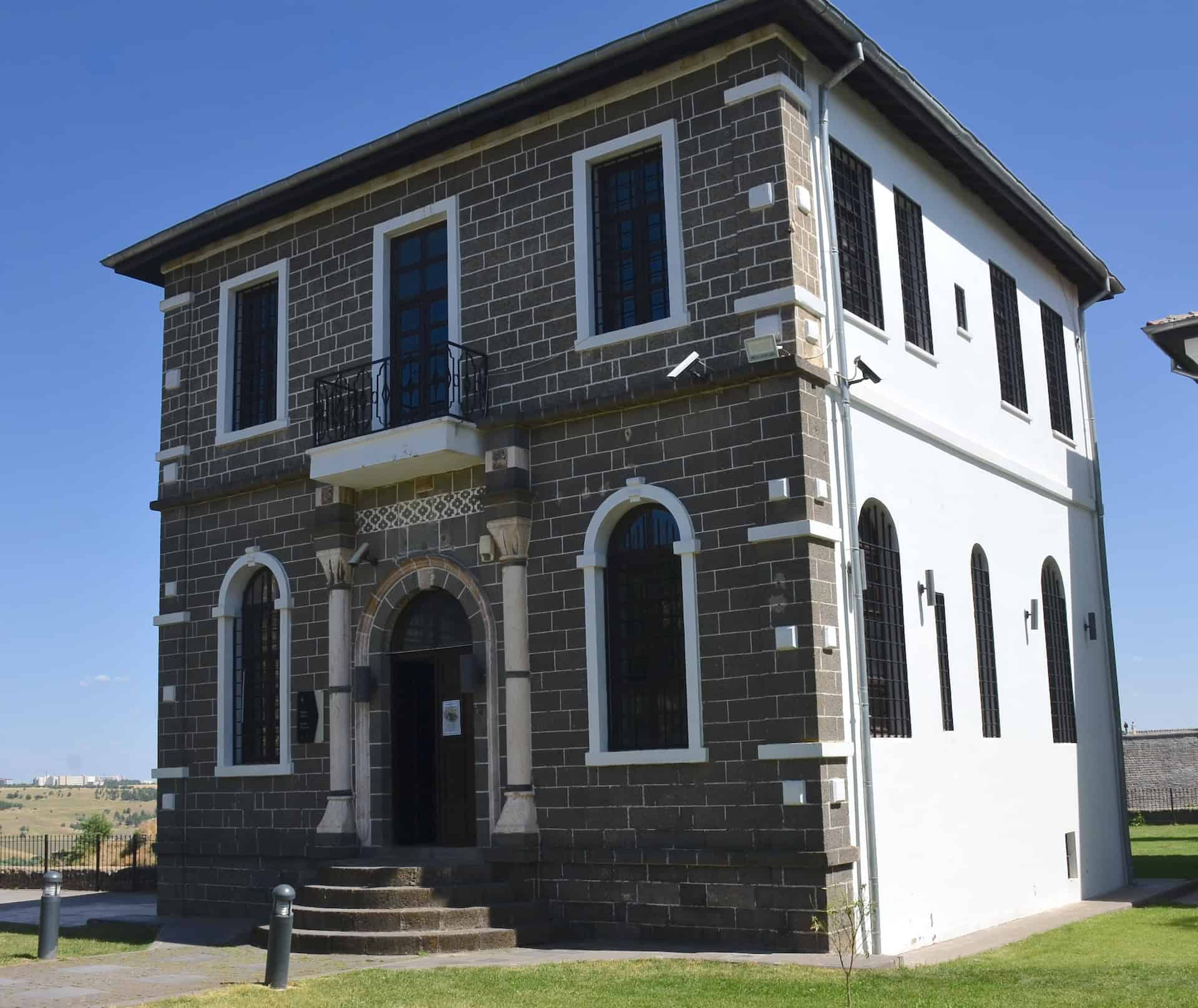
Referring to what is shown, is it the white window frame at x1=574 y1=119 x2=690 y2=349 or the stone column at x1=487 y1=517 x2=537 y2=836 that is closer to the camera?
the white window frame at x1=574 y1=119 x2=690 y2=349

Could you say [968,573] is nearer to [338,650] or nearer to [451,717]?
[451,717]

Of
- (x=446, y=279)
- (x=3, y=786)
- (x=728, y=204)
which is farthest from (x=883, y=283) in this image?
Result: (x=3, y=786)

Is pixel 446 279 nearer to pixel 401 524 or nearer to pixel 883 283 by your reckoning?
pixel 401 524

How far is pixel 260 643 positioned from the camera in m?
17.0

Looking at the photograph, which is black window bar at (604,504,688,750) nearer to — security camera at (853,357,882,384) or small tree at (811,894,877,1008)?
small tree at (811,894,877,1008)

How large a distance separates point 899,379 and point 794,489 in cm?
283

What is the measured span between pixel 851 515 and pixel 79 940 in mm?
9077

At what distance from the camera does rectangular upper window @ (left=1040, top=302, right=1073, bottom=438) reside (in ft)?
64.2

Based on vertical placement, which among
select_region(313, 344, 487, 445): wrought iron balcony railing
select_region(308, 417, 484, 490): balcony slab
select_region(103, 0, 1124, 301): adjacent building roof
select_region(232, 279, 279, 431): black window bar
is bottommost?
select_region(308, 417, 484, 490): balcony slab

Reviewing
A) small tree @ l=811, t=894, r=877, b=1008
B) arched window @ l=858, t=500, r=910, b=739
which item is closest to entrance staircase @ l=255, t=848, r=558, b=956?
small tree @ l=811, t=894, r=877, b=1008

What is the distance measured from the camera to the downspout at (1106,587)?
62.3 feet

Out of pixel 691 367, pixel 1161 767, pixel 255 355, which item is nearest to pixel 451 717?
pixel 691 367

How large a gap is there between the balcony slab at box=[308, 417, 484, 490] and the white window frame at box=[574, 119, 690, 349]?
1580mm

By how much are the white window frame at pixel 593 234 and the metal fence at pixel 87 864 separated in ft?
32.2
